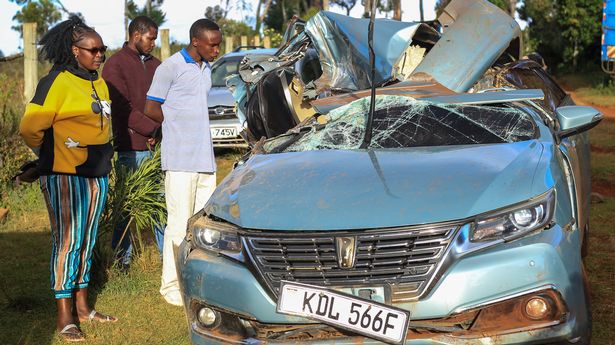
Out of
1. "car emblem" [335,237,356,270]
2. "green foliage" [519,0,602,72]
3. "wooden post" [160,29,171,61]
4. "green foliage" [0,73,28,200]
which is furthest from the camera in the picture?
"green foliage" [519,0,602,72]

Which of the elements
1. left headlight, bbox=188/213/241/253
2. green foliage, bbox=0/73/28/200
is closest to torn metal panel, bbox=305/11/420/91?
left headlight, bbox=188/213/241/253

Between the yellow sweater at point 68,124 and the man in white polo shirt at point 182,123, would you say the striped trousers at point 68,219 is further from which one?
the man in white polo shirt at point 182,123

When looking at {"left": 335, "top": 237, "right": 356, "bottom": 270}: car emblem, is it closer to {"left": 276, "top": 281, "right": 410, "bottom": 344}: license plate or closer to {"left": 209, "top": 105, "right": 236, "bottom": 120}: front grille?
{"left": 276, "top": 281, "right": 410, "bottom": 344}: license plate

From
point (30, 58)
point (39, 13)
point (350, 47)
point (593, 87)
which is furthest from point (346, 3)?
point (350, 47)

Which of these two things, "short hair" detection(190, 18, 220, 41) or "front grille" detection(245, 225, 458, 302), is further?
"short hair" detection(190, 18, 220, 41)

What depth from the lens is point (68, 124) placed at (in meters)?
5.12

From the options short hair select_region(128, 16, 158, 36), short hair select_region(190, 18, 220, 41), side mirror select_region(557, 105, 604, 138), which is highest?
short hair select_region(190, 18, 220, 41)

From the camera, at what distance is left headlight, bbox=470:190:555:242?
3654 millimetres

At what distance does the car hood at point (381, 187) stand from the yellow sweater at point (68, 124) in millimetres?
1072

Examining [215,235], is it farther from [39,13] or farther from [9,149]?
[39,13]

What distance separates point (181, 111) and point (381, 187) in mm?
Result: 2217

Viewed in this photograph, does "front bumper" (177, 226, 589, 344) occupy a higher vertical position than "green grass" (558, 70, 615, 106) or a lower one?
higher

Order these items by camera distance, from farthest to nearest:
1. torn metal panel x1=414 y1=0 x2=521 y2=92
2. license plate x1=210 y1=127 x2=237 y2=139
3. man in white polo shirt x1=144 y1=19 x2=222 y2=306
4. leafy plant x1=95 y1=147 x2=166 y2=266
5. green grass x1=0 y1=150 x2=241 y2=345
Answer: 1. license plate x1=210 y1=127 x2=237 y2=139
2. leafy plant x1=95 y1=147 x2=166 y2=266
3. man in white polo shirt x1=144 y1=19 x2=222 y2=306
4. torn metal panel x1=414 y1=0 x2=521 y2=92
5. green grass x1=0 y1=150 x2=241 y2=345

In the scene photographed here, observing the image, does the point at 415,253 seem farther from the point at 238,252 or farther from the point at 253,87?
the point at 253,87
